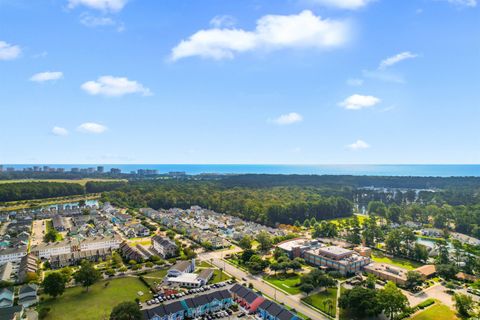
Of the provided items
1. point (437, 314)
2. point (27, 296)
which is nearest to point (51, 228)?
point (27, 296)

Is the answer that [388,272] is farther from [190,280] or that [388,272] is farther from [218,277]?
[190,280]

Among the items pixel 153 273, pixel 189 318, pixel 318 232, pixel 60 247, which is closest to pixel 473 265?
pixel 318 232

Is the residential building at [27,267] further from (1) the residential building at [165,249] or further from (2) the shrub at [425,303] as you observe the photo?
(2) the shrub at [425,303]

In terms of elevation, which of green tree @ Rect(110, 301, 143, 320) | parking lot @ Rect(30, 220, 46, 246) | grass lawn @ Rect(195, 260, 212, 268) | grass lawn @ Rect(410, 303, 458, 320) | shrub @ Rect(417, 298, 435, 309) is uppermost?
green tree @ Rect(110, 301, 143, 320)

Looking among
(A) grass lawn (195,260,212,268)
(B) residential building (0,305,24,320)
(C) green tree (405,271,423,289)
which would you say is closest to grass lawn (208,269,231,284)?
(A) grass lawn (195,260,212,268)

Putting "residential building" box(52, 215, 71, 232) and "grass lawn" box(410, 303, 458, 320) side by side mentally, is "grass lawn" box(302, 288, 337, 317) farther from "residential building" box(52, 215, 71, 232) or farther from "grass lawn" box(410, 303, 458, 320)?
"residential building" box(52, 215, 71, 232)
